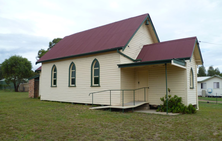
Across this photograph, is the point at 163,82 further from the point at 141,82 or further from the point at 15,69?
the point at 15,69

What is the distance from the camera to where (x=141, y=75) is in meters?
15.1

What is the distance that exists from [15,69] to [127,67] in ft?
140

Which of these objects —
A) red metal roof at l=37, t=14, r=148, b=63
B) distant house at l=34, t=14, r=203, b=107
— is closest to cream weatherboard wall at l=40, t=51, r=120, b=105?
distant house at l=34, t=14, r=203, b=107

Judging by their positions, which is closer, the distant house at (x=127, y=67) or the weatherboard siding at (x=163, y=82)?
the weatherboard siding at (x=163, y=82)

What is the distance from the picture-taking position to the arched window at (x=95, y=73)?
1541 centimetres

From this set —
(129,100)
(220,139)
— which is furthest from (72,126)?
(129,100)

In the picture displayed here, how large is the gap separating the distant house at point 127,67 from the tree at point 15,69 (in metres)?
35.1

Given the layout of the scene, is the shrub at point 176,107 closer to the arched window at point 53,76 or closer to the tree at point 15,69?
the arched window at point 53,76

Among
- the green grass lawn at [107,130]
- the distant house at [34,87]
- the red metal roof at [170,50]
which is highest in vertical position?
the red metal roof at [170,50]

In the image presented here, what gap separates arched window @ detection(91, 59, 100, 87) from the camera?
15409mm

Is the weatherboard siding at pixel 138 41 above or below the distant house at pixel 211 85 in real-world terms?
above

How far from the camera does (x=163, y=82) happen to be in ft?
45.4

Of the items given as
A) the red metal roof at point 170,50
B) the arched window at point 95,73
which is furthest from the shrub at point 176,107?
the arched window at point 95,73

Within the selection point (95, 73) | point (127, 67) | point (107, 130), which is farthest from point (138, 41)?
point (107, 130)
